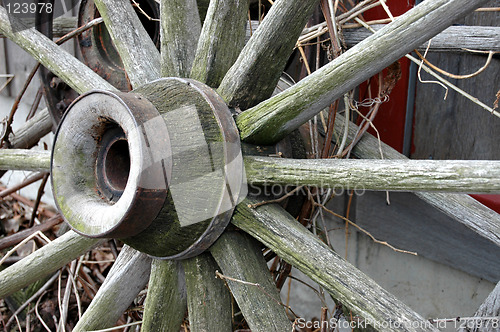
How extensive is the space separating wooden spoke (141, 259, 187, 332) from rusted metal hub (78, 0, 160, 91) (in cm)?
85

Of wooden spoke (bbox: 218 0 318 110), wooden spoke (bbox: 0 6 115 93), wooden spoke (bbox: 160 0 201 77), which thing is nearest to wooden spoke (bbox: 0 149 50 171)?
wooden spoke (bbox: 0 6 115 93)

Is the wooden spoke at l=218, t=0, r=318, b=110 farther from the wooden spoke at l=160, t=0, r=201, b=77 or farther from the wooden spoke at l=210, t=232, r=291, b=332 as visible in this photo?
the wooden spoke at l=210, t=232, r=291, b=332

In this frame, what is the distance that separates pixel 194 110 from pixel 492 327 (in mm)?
751

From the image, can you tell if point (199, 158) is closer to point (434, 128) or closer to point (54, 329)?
point (434, 128)

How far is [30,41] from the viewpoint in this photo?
1637 mm

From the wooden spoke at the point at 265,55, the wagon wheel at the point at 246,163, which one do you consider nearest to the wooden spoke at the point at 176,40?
the wagon wheel at the point at 246,163

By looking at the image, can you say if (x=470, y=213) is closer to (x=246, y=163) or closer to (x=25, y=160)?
(x=246, y=163)

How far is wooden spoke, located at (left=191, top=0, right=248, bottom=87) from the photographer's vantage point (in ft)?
4.25

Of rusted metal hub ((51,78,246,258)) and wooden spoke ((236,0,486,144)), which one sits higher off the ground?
wooden spoke ((236,0,486,144))

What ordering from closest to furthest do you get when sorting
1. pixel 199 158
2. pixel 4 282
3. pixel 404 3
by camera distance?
1. pixel 199 158
2. pixel 4 282
3. pixel 404 3

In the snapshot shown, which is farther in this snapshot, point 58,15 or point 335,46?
point 58,15

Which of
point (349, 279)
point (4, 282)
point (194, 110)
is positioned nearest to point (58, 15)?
point (4, 282)

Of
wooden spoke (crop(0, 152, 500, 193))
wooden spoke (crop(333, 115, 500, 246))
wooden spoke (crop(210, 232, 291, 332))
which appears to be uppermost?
wooden spoke (crop(0, 152, 500, 193))

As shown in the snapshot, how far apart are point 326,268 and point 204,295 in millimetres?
338
